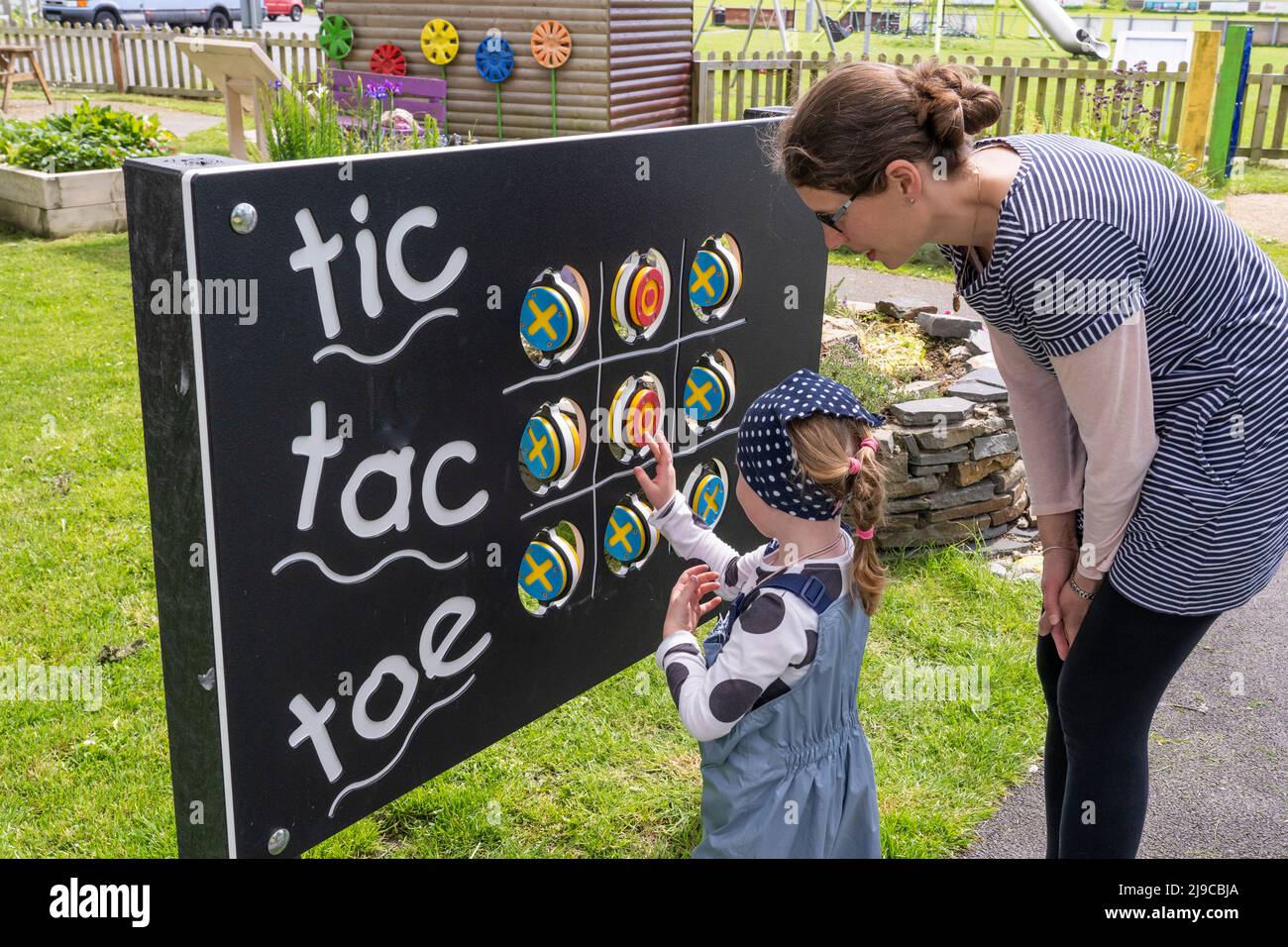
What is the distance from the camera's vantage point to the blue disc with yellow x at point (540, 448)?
7.96 ft

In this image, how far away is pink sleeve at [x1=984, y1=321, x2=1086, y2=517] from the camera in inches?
89.0

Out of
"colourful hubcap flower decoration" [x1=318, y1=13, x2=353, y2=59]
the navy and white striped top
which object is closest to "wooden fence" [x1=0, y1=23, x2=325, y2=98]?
"colourful hubcap flower decoration" [x1=318, y1=13, x2=353, y2=59]

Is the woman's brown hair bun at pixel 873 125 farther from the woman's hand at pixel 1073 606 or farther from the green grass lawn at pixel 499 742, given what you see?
the green grass lawn at pixel 499 742

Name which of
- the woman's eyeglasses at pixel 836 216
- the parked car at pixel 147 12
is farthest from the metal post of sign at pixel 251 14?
the woman's eyeglasses at pixel 836 216

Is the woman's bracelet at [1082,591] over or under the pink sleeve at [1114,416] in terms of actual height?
under

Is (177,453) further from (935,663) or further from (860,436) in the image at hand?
(935,663)

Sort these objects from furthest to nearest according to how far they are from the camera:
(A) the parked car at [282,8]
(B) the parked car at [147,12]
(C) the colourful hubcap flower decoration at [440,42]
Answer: (A) the parked car at [282,8]
(B) the parked car at [147,12]
(C) the colourful hubcap flower decoration at [440,42]

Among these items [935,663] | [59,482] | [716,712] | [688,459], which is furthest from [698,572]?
[59,482]

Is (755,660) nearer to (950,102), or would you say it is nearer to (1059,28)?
(950,102)

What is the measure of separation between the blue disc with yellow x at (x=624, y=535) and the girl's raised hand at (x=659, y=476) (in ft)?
0.30

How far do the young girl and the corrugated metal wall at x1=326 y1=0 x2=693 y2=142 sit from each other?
1019cm

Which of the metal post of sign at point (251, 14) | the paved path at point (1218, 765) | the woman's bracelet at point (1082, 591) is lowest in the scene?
the paved path at point (1218, 765)

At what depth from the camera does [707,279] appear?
2914 millimetres

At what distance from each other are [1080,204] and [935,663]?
A: 7.42 ft
